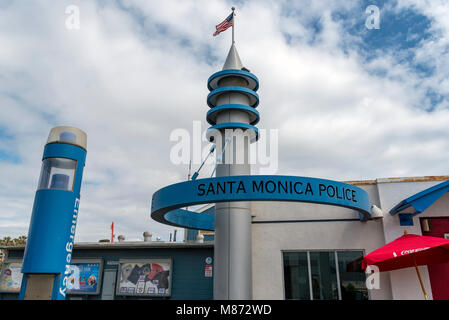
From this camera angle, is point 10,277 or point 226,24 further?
point 10,277

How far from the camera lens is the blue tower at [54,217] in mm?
6430

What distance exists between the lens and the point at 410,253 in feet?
28.1

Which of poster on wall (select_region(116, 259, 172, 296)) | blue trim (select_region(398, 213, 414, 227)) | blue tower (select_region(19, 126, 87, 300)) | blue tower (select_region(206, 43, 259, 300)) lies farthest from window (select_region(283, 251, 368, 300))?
blue tower (select_region(19, 126, 87, 300))

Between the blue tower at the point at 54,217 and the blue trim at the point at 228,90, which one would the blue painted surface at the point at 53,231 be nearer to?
the blue tower at the point at 54,217

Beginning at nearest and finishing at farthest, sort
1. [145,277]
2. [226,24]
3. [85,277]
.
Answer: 1. [226,24]
2. [145,277]
3. [85,277]

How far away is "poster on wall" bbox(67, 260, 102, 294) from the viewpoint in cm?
1517

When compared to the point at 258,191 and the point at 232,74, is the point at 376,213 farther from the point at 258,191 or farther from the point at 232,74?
the point at 232,74

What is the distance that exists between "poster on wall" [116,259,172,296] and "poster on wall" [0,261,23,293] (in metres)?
5.55

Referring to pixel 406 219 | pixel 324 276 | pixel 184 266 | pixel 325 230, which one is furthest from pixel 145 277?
pixel 406 219

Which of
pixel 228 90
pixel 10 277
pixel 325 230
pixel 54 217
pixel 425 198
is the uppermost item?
pixel 228 90

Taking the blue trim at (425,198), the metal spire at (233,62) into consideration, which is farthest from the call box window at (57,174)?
the blue trim at (425,198)

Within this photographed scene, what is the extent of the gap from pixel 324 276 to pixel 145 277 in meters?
8.00
